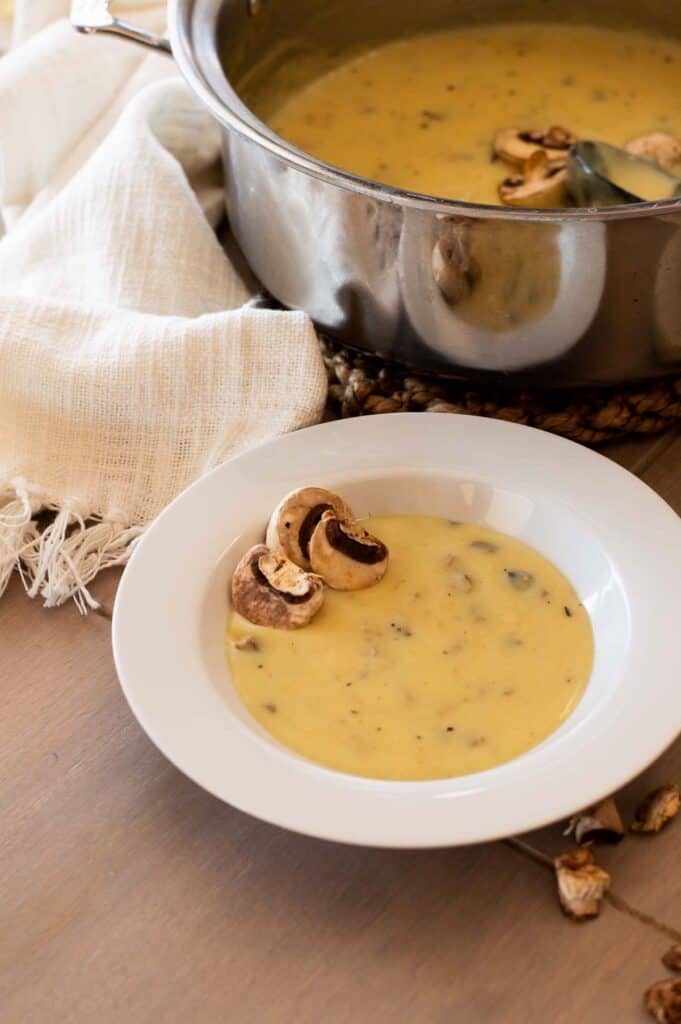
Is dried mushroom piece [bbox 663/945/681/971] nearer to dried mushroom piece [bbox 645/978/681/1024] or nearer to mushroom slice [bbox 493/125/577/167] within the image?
dried mushroom piece [bbox 645/978/681/1024]

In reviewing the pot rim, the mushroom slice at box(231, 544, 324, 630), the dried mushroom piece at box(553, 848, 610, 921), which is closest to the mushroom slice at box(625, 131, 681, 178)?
the pot rim

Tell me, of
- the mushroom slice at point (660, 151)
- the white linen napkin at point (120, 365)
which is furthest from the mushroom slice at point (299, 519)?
the mushroom slice at point (660, 151)

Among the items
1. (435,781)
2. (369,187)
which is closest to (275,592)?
(435,781)

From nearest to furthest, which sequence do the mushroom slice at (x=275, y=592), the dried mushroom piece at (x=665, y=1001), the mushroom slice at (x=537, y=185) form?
the dried mushroom piece at (x=665, y=1001) → the mushroom slice at (x=275, y=592) → the mushroom slice at (x=537, y=185)

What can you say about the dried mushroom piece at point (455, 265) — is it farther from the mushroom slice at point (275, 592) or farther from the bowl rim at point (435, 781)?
the mushroom slice at point (275, 592)

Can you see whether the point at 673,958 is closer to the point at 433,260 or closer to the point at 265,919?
the point at 265,919

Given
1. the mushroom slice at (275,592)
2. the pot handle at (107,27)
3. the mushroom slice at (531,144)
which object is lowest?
the mushroom slice at (275,592)
